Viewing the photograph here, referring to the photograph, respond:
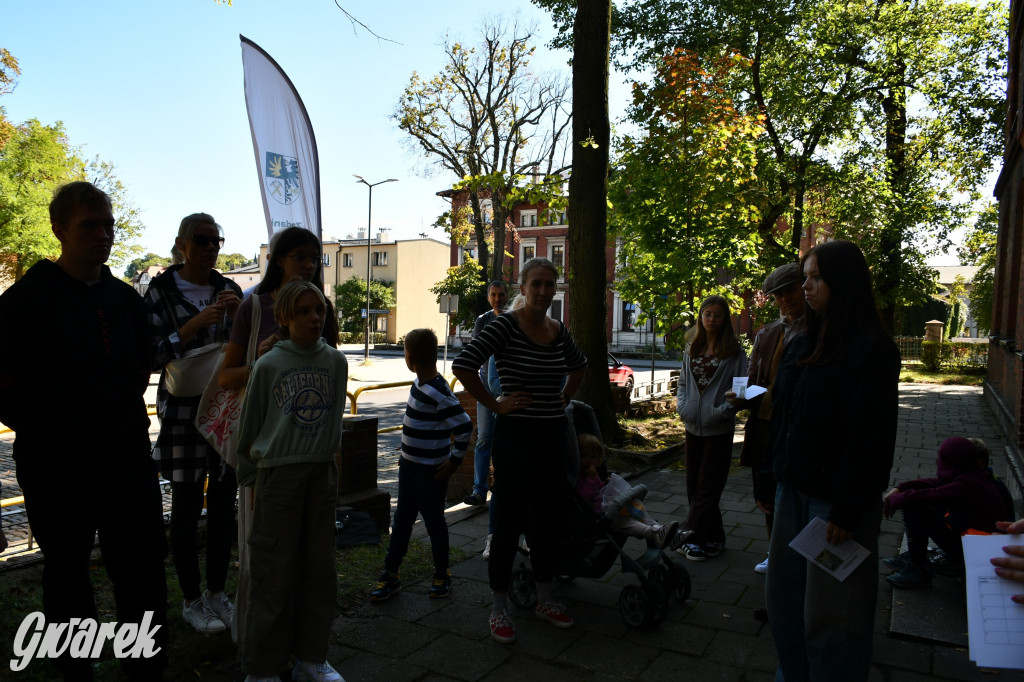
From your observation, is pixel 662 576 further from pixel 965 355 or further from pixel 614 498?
pixel 965 355

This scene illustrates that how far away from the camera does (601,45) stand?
8.68m

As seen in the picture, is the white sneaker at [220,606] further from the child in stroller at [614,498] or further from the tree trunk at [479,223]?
the tree trunk at [479,223]

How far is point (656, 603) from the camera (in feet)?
12.5

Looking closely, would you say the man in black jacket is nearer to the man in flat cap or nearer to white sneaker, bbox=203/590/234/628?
white sneaker, bbox=203/590/234/628

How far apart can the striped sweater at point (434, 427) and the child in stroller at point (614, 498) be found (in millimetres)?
732

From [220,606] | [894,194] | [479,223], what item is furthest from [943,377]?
[220,606]

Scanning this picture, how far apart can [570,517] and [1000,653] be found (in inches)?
95.7

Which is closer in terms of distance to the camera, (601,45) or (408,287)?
(601,45)

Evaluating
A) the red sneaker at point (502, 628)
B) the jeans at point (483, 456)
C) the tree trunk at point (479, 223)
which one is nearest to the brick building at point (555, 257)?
the tree trunk at point (479, 223)

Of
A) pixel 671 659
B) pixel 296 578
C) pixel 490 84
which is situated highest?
pixel 490 84

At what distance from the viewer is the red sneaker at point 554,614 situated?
3840mm

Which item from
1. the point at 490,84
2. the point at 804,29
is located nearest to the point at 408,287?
the point at 490,84

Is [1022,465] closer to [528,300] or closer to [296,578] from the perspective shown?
[528,300]

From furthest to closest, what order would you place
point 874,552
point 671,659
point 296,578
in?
1. point 671,659
2. point 296,578
3. point 874,552
